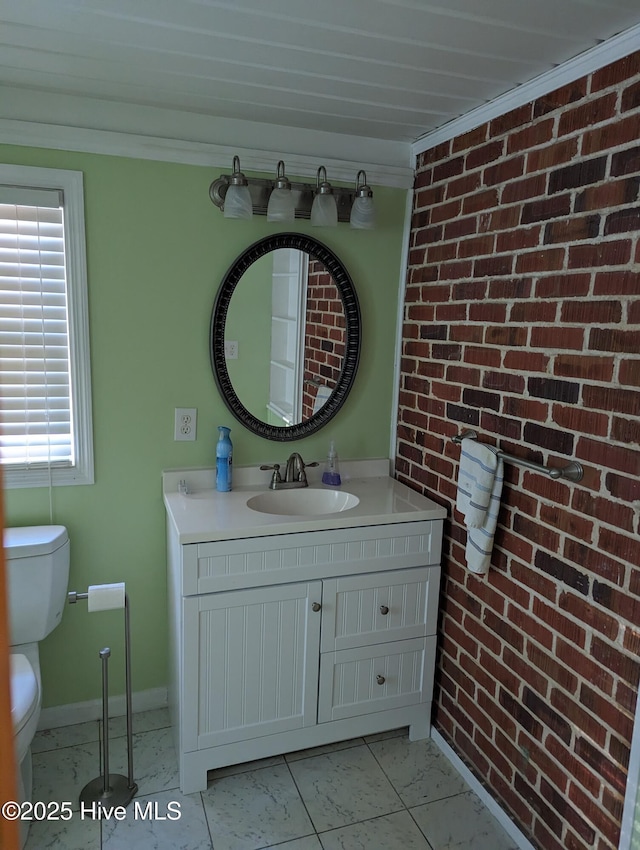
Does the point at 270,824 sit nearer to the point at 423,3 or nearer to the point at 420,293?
the point at 420,293

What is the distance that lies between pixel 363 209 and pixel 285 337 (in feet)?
1.83

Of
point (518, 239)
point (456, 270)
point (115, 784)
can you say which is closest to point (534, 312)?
point (518, 239)

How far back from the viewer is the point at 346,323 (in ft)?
8.11

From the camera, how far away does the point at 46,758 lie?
2.18 m

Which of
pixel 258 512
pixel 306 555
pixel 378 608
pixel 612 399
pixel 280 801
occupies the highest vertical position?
pixel 612 399

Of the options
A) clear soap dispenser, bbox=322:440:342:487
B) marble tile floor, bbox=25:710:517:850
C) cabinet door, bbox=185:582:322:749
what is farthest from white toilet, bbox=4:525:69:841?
clear soap dispenser, bbox=322:440:342:487

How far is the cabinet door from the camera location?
6.40ft

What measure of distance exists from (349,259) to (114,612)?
1.67m

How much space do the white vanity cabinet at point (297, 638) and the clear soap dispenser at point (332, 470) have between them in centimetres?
41

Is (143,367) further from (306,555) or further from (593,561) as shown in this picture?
(593,561)

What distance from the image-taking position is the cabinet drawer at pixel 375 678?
2.14 m

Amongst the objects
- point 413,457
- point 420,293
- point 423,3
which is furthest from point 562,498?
point 423,3

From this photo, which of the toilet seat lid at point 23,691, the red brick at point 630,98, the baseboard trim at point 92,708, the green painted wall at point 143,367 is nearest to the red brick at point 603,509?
the red brick at point 630,98

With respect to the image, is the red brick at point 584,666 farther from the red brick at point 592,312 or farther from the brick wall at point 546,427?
the red brick at point 592,312
